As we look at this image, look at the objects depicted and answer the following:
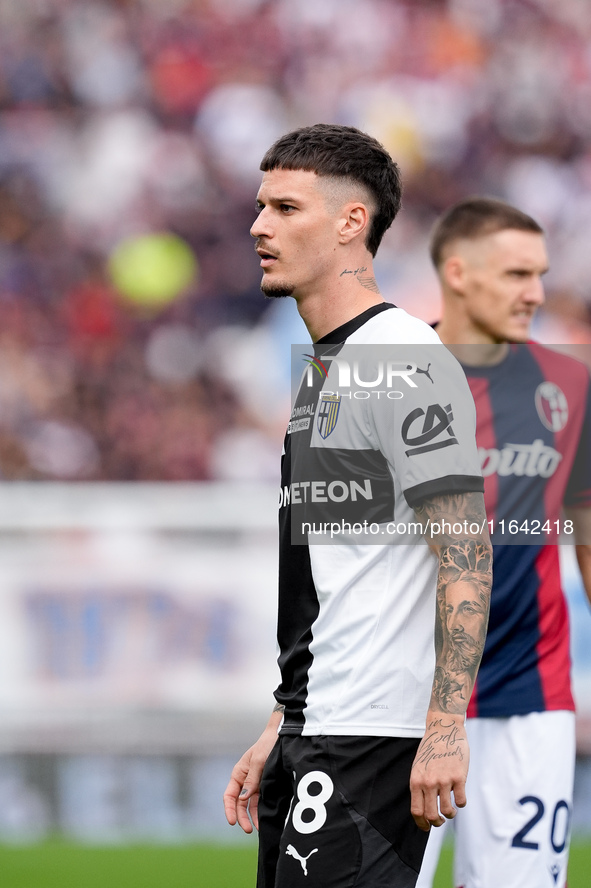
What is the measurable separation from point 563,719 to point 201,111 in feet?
22.1

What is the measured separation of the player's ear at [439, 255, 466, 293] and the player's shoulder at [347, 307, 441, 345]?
1.47 m

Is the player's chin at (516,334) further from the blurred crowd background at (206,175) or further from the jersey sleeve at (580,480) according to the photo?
the blurred crowd background at (206,175)

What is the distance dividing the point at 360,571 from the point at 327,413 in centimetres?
32

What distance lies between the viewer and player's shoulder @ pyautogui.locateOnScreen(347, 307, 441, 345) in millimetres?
2199

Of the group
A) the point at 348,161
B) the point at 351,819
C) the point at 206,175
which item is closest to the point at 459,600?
the point at 351,819

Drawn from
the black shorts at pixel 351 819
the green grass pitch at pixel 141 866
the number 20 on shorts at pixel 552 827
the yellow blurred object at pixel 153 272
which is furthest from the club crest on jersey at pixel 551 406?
the yellow blurred object at pixel 153 272

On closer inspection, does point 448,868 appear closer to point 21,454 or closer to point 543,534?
point 543,534

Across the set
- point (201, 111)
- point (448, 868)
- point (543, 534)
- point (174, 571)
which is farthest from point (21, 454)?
point (543, 534)

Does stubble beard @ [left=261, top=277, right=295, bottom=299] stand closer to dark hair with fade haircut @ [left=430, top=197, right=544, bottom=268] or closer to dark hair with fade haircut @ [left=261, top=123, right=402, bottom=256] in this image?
dark hair with fade haircut @ [left=261, top=123, right=402, bottom=256]

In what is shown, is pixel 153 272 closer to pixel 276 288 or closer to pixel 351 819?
pixel 276 288

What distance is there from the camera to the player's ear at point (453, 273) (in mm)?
3795

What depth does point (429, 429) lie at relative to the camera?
209 centimetres

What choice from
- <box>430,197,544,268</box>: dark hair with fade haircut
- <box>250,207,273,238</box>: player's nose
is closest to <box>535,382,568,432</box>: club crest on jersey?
<box>430,197,544,268</box>: dark hair with fade haircut

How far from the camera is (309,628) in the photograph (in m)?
2.25
